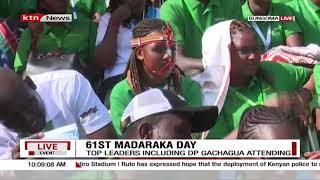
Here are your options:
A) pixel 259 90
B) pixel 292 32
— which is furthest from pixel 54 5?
pixel 292 32

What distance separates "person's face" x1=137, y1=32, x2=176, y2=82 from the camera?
18.3 feet

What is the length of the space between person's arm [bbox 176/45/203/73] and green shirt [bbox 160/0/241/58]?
0.10ft

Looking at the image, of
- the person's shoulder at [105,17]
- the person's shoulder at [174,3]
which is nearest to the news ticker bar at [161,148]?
the person's shoulder at [105,17]

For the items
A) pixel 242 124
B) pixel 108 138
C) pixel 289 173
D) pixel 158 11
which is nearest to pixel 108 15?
pixel 158 11

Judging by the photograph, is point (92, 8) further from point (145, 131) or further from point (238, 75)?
point (238, 75)

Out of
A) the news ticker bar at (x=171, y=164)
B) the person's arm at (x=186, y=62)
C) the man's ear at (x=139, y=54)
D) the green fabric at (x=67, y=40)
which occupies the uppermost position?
the green fabric at (x=67, y=40)

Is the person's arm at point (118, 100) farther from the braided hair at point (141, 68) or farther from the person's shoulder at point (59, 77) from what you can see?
the person's shoulder at point (59, 77)

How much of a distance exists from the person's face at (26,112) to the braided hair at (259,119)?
4.80 feet

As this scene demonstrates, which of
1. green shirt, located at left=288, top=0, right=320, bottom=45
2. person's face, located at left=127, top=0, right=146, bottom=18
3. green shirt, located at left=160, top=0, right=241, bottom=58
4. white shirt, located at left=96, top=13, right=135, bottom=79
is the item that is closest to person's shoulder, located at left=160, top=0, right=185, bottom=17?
green shirt, located at left=160, top=0, right=241, bottom=58

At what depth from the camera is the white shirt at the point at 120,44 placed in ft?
18.4

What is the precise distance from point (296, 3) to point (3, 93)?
2222mm

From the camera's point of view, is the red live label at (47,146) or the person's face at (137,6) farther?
the red live label at (47,146)

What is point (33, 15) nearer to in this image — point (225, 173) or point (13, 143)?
point (13, 143)

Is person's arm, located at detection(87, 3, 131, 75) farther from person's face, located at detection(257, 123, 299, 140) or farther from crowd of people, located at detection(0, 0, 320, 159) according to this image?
person's face, located at detection(257, 123, 299, 140)
